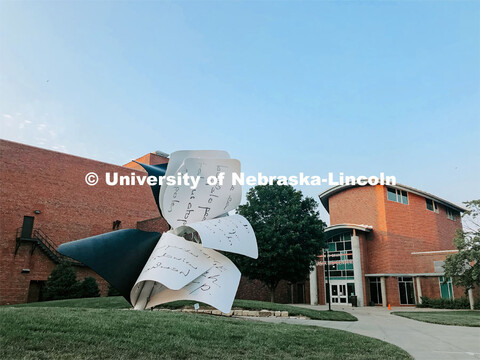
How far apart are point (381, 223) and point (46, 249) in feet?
94.4

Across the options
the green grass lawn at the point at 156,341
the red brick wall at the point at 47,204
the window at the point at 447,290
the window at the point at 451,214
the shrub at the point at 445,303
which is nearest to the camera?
the green grass lawn at the point at 156,341

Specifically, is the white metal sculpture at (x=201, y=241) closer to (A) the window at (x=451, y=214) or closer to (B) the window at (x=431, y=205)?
(B) the window at (x=431, y=205)

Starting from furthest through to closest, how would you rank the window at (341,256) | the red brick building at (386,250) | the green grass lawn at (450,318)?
the window at (341,256), the red brick building at (386,250), the green grass lawn at (450,318)

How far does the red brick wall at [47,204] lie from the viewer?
27.2 meters

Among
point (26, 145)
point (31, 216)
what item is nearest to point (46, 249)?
point (31, 216)

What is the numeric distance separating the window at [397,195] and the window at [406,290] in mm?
7515

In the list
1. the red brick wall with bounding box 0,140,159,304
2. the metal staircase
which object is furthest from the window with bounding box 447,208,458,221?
the metal staircase

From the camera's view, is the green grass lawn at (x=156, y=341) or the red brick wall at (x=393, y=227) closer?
the green grass lawn at (x=156, y=341)

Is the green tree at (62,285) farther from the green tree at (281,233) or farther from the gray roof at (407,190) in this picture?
the gray roof at (407,190)

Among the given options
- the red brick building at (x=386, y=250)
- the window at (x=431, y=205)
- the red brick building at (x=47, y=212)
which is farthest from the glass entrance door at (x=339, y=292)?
the window at (x=431, y=205)

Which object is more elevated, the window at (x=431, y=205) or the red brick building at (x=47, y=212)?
the window at (x=431, y=205)

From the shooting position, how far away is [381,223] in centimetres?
3741

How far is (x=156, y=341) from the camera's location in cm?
701

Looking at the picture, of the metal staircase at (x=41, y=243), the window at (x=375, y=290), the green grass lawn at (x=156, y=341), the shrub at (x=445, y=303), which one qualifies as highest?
the metal staircase at (x=41, y=243)
